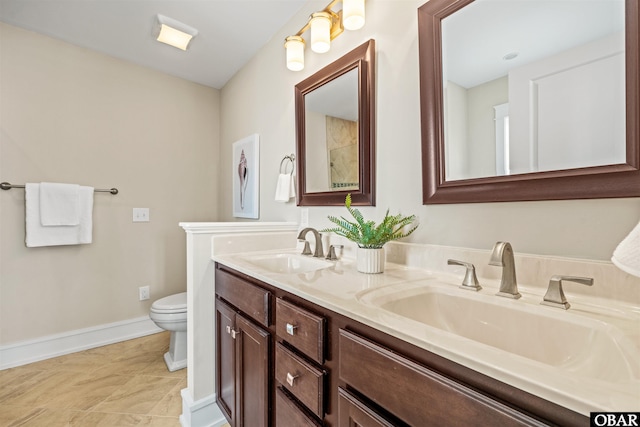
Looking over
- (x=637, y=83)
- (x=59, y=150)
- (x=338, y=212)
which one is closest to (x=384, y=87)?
(x=338, y=212)

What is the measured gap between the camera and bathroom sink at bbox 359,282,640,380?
55 cm

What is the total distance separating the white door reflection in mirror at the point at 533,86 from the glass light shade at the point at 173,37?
1.87 meters

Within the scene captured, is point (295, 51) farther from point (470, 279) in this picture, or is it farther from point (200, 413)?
point (200, 413)

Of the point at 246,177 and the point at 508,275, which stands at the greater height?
the point at 246,177

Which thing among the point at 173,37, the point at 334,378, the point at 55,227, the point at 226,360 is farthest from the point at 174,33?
the point at 334,378

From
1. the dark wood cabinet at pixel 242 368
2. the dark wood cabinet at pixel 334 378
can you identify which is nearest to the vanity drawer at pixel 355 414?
the dark wood cabinet at pixel 334 378

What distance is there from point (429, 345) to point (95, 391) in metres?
2.20

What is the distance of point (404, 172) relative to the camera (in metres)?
1.23

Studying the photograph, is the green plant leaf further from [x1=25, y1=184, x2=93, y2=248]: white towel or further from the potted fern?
[x1=25, y1=184, x2=93, y2=248]: white towel

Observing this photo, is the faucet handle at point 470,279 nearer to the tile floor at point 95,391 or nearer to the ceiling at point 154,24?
the tile floor at point 95,391

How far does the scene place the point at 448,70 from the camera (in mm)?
1080

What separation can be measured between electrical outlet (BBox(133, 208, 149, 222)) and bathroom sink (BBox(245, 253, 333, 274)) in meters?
1.64

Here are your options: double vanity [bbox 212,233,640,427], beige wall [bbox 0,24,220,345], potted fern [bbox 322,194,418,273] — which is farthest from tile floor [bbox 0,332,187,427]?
potted fern [bbox 322,194,418,273]

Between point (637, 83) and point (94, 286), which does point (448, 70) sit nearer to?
point (637, 83)
